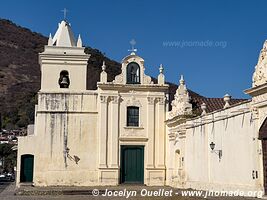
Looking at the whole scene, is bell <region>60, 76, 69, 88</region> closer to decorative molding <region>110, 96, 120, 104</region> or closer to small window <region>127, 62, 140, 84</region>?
decorative molding <region>110, 96, 120, 104</region>

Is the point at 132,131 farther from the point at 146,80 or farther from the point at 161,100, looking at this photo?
the point at 146,80

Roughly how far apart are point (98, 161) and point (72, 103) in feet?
12.5

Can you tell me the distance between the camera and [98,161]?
2981 centimetres

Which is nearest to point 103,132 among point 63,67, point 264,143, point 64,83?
point 64,83

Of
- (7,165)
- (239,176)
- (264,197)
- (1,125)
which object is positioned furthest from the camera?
(1,125)

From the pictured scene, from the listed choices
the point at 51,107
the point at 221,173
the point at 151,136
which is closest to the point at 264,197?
the point at 221,173

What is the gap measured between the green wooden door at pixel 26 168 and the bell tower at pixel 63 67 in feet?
14.2

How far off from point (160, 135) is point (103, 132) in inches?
138

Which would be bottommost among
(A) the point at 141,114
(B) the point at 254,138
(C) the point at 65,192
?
(C) the point at 65,192

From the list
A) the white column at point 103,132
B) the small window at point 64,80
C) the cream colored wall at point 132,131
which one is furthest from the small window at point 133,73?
A: the small window at point 64,80

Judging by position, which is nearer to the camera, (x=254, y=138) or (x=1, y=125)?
(x=254, y=138)

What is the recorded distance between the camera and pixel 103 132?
2997cm

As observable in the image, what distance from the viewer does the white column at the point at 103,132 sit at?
29761mm

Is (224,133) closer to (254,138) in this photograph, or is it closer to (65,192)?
(254,138)
